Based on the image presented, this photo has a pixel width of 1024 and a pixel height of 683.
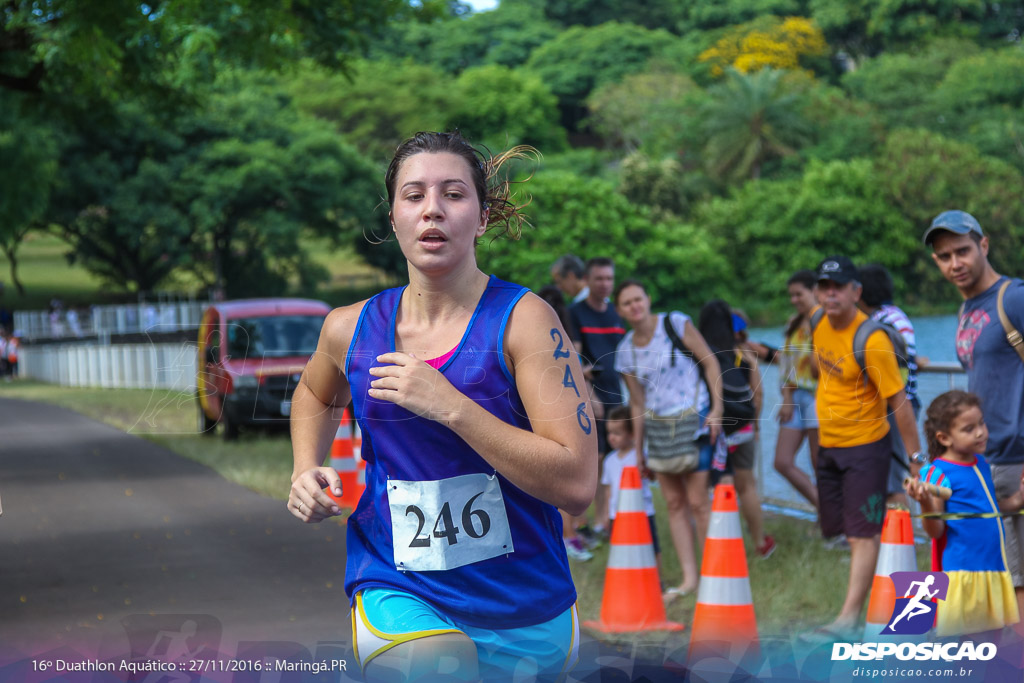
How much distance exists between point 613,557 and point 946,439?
6.49 ft

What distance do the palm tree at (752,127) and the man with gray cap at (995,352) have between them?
201ft

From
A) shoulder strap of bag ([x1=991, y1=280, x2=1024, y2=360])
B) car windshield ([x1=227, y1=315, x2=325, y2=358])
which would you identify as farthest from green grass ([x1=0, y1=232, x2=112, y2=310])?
shoulder strap of bag ([x1=991, y1=280, x2=1024, y2=360])

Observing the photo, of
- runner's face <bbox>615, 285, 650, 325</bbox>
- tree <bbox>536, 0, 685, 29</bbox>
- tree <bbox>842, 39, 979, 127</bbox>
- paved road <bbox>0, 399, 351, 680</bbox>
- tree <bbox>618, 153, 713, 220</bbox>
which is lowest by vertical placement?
paved road <bbox>0, 399, 351, 680</bbox>

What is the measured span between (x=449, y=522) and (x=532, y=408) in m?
0.30

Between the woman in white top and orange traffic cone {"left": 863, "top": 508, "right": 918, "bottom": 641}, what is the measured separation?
54.1 inches

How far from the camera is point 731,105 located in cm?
6512

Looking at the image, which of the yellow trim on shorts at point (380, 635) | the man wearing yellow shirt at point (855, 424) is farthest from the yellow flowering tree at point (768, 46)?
the yellow trim on shorts at point (380, 635)

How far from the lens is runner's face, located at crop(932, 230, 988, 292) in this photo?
4.57m

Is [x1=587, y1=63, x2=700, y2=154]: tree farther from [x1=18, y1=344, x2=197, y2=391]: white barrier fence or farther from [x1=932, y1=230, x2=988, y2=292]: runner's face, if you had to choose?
[x1=932, y1=230, x2=988, y2=292]: runner's face

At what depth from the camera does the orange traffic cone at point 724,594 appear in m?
5.19

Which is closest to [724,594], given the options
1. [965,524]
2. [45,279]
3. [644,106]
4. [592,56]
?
[965,524]

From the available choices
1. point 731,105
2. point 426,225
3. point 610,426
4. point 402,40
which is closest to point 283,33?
point 610,426

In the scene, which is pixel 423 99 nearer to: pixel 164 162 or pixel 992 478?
pixel 164 162

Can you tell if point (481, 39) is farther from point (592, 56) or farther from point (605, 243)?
point (605, 243)
